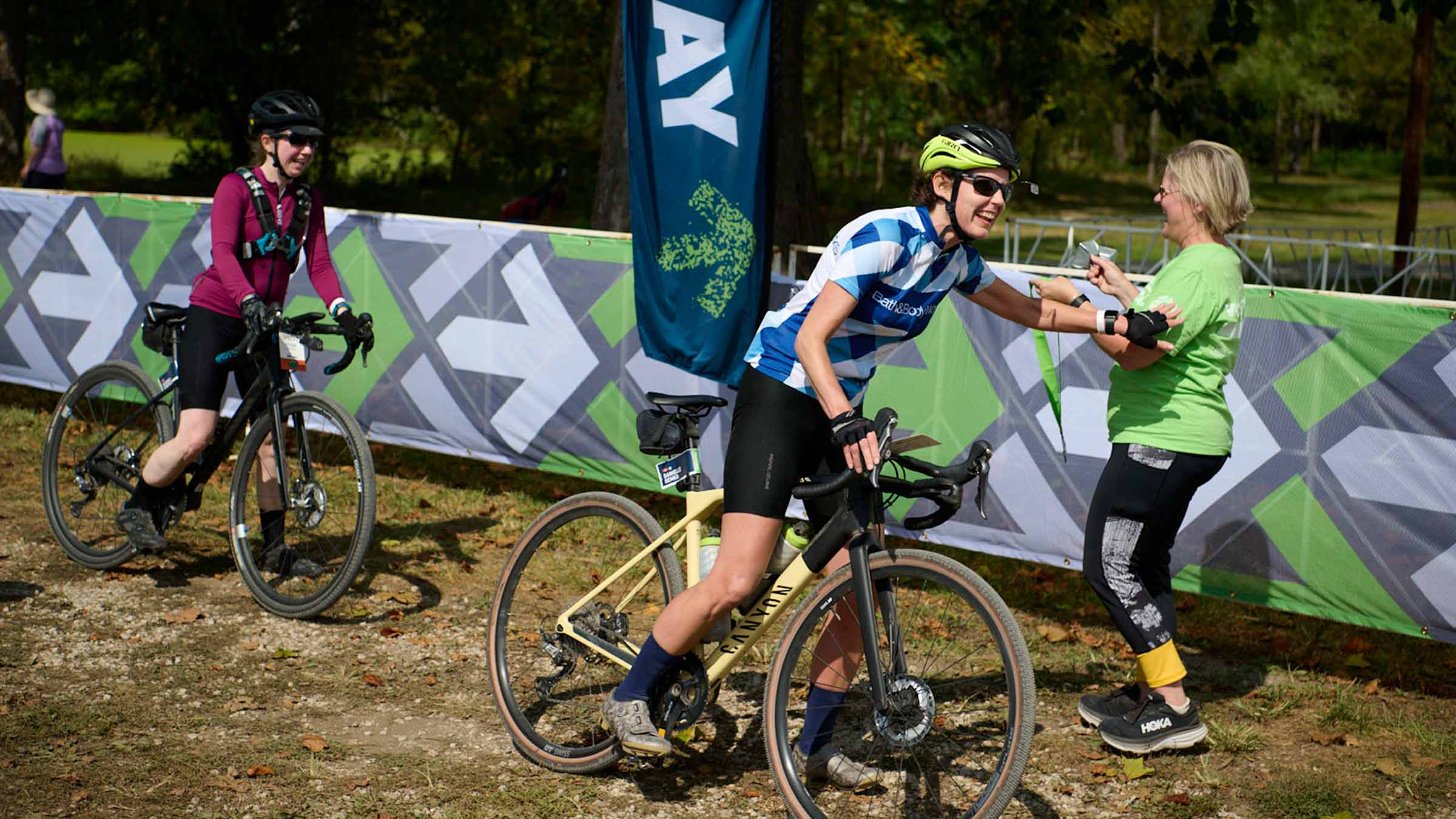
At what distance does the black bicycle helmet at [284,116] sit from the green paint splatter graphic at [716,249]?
178 cm

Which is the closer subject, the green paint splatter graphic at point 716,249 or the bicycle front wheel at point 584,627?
the bicycle front wheel at point 584,627

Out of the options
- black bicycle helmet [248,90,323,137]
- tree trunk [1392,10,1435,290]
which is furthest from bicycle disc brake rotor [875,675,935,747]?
tree trunk [1392,10,1435,290]

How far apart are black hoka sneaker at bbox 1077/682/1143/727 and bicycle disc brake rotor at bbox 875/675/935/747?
1455mm

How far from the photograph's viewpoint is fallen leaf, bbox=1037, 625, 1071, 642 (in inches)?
255

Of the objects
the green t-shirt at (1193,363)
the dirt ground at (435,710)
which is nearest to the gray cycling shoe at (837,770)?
the dirt ground at (435,710)

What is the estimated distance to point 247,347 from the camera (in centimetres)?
620

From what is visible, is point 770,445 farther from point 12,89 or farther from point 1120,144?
point 1120,144

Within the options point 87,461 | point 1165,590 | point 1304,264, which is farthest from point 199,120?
point 1165,590

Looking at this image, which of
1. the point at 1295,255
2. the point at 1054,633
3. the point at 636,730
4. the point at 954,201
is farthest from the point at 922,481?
the point at 1295,255

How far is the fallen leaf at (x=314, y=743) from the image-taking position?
4984 mm

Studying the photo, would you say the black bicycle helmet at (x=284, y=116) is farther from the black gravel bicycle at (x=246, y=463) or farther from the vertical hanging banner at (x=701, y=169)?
the vertical hanging banner at (x=701, y=169)

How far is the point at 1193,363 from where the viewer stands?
4941 millimetres

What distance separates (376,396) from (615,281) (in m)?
1.85

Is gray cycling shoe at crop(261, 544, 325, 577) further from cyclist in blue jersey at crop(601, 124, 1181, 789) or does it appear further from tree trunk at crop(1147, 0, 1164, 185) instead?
tree trunk at crop(1147, 0, 1164, 185)
